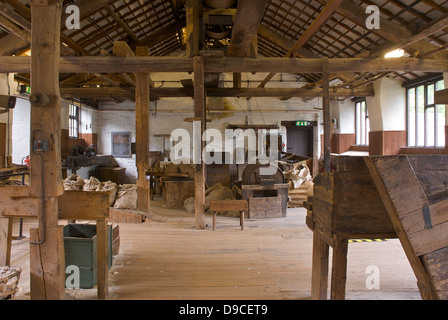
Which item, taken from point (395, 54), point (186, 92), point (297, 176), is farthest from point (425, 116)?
point (186, 92)

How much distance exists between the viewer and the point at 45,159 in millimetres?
2846

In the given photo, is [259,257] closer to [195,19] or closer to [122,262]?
[122,262]

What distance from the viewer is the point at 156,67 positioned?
243 inches

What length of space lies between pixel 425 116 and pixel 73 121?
45.8 ft

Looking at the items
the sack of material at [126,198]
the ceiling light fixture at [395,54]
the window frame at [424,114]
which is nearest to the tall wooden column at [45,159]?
the sack of material at [126,198]

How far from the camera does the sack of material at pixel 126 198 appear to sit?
669cm

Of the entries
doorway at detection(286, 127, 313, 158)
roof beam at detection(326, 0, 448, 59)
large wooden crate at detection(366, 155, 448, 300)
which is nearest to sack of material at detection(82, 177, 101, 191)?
large wooden crate at detection(366, 155, 448, 300)

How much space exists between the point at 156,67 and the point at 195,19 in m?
1.30

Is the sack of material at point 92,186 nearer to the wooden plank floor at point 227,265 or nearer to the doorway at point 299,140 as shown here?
the wooden plank floor at point 227,265

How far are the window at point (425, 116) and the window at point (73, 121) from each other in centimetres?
1354

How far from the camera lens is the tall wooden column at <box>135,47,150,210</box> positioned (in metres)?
6.72

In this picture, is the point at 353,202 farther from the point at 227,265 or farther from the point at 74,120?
the point at 74,120

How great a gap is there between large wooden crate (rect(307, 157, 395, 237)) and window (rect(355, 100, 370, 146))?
41.5ft

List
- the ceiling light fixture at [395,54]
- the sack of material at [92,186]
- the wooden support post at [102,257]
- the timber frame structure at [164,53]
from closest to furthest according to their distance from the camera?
the timber frame structure at [164,53]
the wooden support post at [102,257]
the sack of material at [92,186]
the ceiling light fixture at [395,54]
